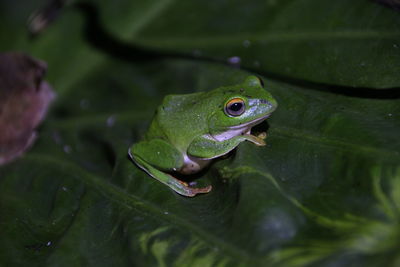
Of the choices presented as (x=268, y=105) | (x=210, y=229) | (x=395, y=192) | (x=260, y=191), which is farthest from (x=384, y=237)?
(x=268, y=105)

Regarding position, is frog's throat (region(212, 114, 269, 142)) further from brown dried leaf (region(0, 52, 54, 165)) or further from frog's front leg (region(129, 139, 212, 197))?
brown dried leaf (region(0, 52, 54, 165))

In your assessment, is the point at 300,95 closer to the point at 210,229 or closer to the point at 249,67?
the point at 249,67

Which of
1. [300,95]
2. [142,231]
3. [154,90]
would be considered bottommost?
[154,90]

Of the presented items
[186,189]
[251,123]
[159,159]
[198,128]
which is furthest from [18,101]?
[251,123]

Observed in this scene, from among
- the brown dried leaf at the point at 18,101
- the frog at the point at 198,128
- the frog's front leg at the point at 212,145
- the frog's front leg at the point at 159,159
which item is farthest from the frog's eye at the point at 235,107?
the brown dried leaf at the point at 18,101

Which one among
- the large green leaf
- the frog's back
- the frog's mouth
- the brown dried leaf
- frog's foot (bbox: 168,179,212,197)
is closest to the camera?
the large green leaf

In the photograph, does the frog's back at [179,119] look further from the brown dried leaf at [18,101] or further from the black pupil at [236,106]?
the brown dried leaf at [18,101]

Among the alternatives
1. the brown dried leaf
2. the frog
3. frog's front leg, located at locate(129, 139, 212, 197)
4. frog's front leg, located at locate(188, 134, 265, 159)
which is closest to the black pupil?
the frog
